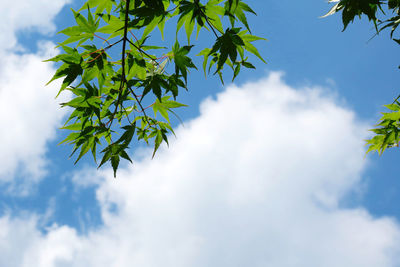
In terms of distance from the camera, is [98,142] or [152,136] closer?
[98,142]

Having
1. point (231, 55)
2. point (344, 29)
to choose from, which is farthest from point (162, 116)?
point (344, 29)

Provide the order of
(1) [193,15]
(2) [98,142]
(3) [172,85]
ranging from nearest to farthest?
(1) [193,15] → (3) [172,85] → (2) [98,142]

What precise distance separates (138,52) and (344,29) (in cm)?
99

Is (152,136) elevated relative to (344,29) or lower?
elevated

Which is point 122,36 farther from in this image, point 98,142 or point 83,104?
point 98,142

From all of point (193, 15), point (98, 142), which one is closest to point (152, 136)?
point (98, 142)

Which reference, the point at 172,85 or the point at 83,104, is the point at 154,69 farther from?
the point at 83,104

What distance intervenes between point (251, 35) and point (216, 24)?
0.19 m

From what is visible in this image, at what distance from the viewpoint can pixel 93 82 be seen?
1755 millimetres

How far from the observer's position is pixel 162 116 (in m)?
2.03

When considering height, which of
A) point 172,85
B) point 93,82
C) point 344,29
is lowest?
point 344,29

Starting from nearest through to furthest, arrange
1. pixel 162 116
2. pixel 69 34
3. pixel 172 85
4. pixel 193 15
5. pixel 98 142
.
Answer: pixel 193 15 < pixel 69 34 < pixel 172 85 < pixel 98 142 < pixel 162 116

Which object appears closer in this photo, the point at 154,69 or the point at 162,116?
the point at 154,69

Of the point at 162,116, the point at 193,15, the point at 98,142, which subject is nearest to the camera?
the point at 193,15
